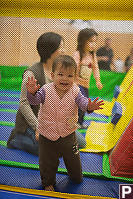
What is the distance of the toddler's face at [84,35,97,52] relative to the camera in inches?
36.5

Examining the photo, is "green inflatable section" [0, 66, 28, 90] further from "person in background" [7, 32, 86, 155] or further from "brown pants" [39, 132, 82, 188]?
"brown pants" [39, 132, 82, 188]

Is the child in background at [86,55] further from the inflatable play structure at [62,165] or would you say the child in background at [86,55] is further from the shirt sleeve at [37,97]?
the shirt sleeve at [37,97]

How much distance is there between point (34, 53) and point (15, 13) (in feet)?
0.54

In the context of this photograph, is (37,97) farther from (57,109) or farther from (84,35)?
(84,35)

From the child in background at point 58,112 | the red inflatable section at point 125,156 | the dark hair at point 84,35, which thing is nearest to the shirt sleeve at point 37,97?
the child in background at point 58,112

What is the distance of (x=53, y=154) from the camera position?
3.36 feet

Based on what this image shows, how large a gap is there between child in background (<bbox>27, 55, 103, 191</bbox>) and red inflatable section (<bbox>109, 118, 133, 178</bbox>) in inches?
9.1

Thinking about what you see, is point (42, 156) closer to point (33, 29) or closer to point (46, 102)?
point (46, 102)

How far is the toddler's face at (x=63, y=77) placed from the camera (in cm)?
88

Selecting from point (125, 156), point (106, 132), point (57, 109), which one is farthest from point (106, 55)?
point (106, 132)

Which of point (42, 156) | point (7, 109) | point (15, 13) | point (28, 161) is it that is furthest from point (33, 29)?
point (28, 161)

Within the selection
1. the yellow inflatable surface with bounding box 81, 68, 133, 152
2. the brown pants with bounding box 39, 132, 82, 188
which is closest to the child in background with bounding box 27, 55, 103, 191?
the brown pants with bounding box 39, 132, 82, 188

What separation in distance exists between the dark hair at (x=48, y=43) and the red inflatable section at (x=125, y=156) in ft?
1.69

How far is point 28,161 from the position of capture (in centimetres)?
126
